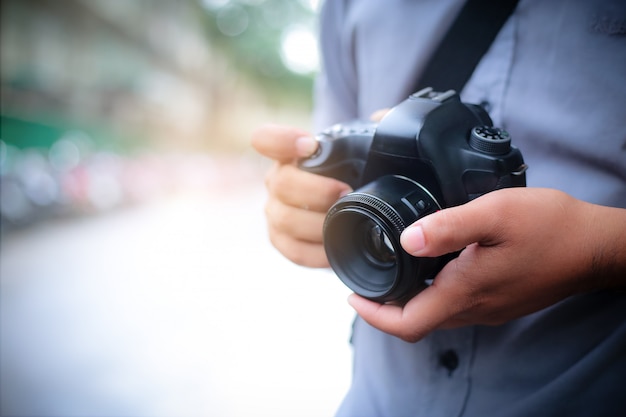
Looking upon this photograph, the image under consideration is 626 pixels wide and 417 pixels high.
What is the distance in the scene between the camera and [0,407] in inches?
96.7

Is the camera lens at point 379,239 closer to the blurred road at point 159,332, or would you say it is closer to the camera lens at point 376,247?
the camera lens at point 376,247

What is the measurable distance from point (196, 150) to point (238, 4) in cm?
780

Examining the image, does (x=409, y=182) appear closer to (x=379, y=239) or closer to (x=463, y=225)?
(x=379, y=239)

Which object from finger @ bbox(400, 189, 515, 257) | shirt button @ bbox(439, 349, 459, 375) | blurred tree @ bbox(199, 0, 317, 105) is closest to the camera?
finger @ bbox(400, 189, 515, 257)

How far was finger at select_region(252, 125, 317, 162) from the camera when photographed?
41.6 inches

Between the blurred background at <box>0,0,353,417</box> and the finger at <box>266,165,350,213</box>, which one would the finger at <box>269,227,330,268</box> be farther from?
the blurred background at <box>0,0,353,417</box>

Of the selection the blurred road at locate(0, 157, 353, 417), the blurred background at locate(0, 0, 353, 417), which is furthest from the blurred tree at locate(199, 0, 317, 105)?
the blurred road at locate(0, 157, 353, 417)

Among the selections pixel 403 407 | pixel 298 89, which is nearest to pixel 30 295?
pixel 403 407

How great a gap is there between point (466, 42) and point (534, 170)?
0.32 metres

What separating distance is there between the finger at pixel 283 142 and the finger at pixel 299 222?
0.13 metres

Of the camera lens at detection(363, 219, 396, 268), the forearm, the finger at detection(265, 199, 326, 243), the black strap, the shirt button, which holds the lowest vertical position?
the shirt button

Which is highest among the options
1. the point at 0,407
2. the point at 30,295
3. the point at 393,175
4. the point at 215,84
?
the point at 215,84

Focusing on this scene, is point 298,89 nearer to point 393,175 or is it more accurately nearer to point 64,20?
point 64,20

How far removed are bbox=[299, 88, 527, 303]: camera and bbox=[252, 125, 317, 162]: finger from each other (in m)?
0.16
